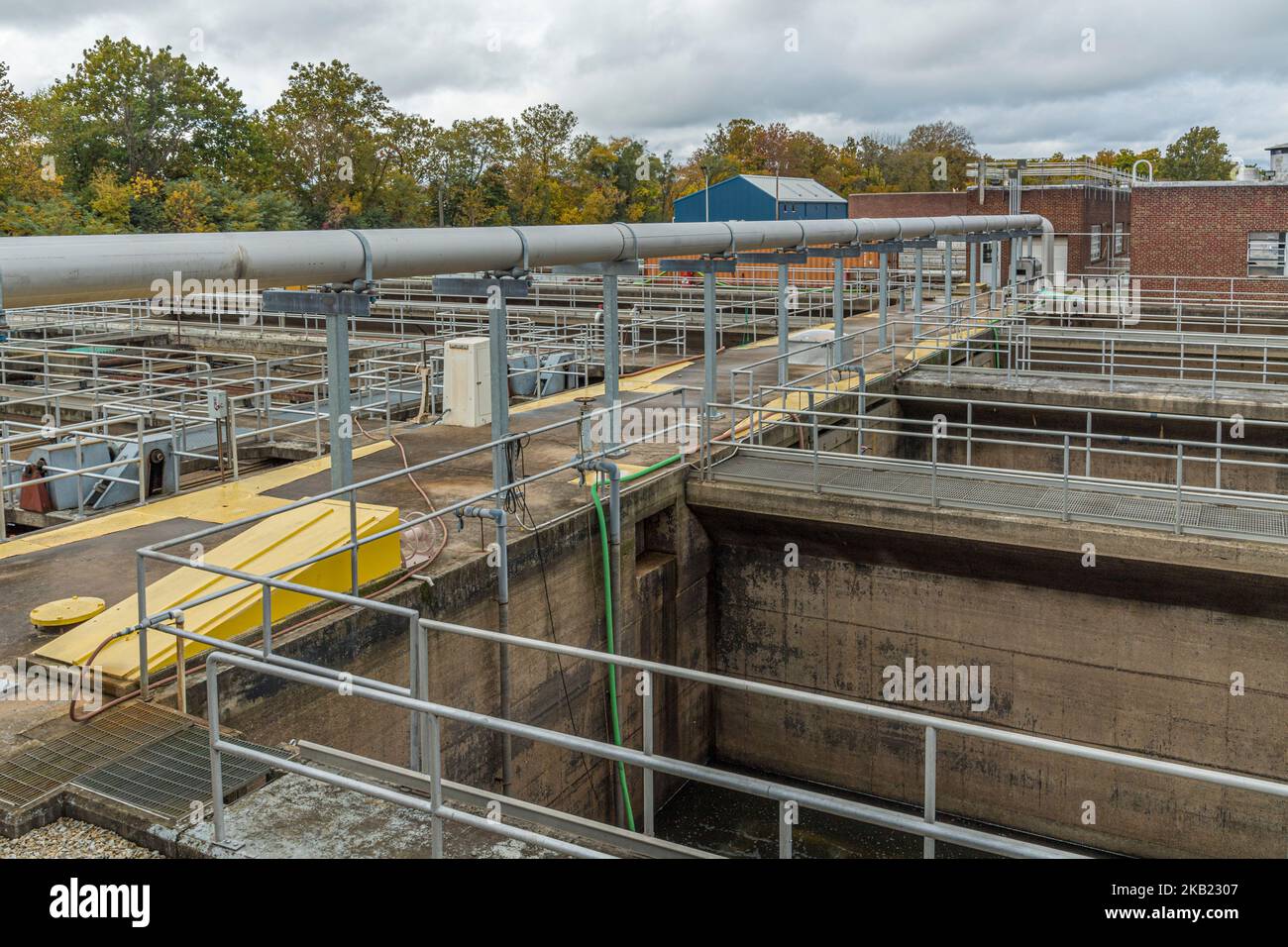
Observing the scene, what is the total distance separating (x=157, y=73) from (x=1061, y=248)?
40126 millimetres

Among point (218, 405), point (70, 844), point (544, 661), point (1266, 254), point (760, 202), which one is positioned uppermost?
point (760, 202)

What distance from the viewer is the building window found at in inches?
1374

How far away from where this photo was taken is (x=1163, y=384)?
21641mm

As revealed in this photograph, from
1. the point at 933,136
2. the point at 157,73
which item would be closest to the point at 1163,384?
the point at 157,73

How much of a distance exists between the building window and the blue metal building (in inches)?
617

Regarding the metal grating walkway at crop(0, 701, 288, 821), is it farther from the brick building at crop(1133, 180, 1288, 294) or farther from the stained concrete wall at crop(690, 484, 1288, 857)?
the brick building at crop(1133, 180, 1288, 294)

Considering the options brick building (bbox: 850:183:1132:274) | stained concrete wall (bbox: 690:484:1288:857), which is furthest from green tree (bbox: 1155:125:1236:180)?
stained concrete wall (bbox: 690:484:1288:857)

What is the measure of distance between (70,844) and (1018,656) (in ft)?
35.2

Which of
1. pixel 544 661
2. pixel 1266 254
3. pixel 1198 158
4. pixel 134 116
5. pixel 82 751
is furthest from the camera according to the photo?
pixel 1198 158

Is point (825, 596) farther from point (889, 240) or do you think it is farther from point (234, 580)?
point (889, 240)

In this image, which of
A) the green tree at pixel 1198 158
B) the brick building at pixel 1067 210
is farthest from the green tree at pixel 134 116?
the green tree at pixel 1198 158

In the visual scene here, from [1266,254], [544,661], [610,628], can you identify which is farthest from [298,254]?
[1266,254]

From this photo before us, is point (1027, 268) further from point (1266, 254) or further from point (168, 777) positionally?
point (168, 777)

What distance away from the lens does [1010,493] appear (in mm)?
14453
